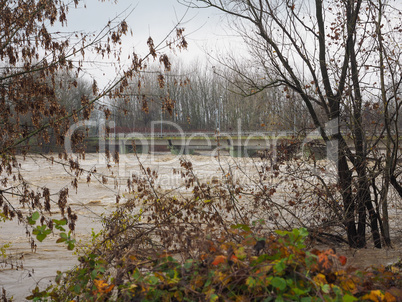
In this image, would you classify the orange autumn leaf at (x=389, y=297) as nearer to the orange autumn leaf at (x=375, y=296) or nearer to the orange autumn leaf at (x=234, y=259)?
the orange autumn leaf at (x=375, y=296)

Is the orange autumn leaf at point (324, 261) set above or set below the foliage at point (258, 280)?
above

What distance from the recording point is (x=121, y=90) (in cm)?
668

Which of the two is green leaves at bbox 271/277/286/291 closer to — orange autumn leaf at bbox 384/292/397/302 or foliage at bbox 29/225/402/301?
foliage at bbox 29/225/402/301

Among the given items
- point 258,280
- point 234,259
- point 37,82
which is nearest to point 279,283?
point 258,280

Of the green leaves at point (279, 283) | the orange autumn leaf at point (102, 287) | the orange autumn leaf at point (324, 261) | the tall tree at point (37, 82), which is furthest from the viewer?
the tall tree at point (37, 82)

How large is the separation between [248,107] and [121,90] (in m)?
34.2

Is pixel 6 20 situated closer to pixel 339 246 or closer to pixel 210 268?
pixel 210 268

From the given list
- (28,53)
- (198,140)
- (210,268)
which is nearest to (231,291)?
(210,268)

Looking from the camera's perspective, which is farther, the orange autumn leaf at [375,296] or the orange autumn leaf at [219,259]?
the orange autumn leaf at [219,259]

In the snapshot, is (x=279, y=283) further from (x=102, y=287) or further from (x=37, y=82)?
(x=37, y=82)

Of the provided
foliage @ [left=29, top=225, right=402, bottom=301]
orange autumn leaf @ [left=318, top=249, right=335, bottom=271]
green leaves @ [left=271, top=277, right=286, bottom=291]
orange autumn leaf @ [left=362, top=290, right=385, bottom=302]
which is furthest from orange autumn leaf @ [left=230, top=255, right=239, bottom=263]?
orange autumn leaf @ [left=362, top=290, right=385, bottom=302]

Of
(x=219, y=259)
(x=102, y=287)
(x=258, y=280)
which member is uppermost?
(x=219, y=259)

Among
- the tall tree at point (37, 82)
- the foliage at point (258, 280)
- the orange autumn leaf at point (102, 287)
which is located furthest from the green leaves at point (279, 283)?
the tall tree at point (37, 82)

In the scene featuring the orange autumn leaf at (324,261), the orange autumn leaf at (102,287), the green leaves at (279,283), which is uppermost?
the orange autumn leaf at (324,261)
